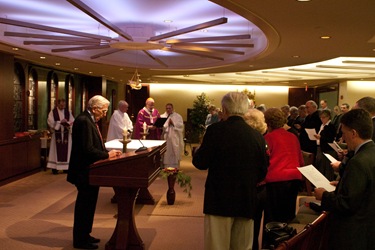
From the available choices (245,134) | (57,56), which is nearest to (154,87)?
(57,56)

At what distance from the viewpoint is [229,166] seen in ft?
9.20

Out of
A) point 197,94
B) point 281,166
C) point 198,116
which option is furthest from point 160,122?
point 197,94

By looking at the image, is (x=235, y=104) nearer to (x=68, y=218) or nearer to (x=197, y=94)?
(x=68, y=218)

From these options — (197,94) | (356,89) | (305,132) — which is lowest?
(305,132)

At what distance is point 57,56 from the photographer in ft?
29.0

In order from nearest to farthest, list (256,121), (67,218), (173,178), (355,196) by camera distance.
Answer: (355,196) < (256,121) < (67,218) < (173,178)

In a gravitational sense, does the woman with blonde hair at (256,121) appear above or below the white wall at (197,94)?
below

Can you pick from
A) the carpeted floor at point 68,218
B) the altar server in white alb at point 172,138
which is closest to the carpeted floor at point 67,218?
the carpeted floor at point 68,218

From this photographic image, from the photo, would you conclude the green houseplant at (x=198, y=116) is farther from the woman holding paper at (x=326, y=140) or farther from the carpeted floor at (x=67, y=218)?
the woman holding paper at (x=326, y=140)

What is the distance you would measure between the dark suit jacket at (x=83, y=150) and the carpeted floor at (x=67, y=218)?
84 cm

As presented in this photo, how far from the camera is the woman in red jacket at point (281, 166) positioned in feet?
12.3

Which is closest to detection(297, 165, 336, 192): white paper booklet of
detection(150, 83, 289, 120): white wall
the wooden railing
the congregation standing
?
the congregation standing

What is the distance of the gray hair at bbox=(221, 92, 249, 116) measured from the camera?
9.45 feet

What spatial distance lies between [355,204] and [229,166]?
84cm
